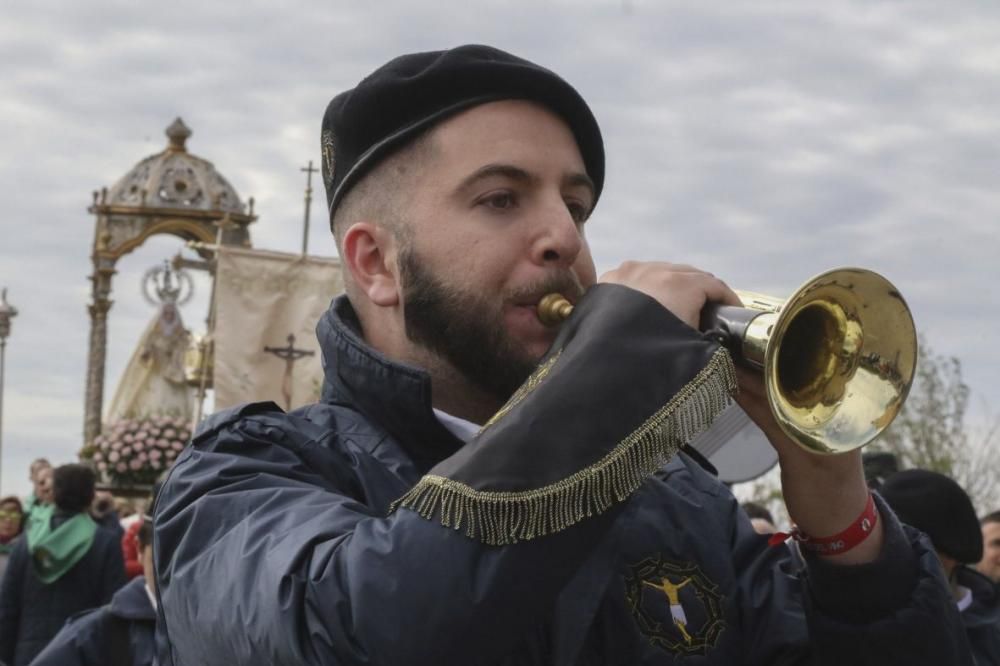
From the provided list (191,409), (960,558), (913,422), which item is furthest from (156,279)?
(960,558)

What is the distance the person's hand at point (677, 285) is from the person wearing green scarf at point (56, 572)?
274 inches

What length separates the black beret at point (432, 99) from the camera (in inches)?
112

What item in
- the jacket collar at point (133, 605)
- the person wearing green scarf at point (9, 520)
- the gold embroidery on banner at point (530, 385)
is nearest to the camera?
the gold embroidery on banner at point (530, 385)

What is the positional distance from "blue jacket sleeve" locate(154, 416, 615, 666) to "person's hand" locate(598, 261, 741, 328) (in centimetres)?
35

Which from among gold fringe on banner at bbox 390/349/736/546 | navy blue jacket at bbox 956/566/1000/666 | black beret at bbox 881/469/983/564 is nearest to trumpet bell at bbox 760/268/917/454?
gold fringe on banner at bbox 390/349/736/546

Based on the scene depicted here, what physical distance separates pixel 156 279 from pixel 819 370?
66.4ft

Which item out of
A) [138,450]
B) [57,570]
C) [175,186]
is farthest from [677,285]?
[175,186]

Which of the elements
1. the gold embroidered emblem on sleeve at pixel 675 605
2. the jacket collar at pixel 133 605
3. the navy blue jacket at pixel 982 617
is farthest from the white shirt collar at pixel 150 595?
the gold embroidered emblem on sleeve at pixel 675 605

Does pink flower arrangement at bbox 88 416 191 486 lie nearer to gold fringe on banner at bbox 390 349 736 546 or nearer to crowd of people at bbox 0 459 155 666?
crowd of people at bbox 0 459 155 666

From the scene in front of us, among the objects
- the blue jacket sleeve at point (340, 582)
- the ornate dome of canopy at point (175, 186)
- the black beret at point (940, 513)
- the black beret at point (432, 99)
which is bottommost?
the ornate dome of canopy at point (175, 186)

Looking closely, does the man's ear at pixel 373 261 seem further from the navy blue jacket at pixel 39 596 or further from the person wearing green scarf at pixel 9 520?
the person wearing green scarf at pixel 9 520

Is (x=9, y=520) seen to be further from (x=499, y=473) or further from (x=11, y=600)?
(x=499, y=473)

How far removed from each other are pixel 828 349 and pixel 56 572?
22.9 ft

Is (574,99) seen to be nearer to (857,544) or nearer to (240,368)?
(857,544)
